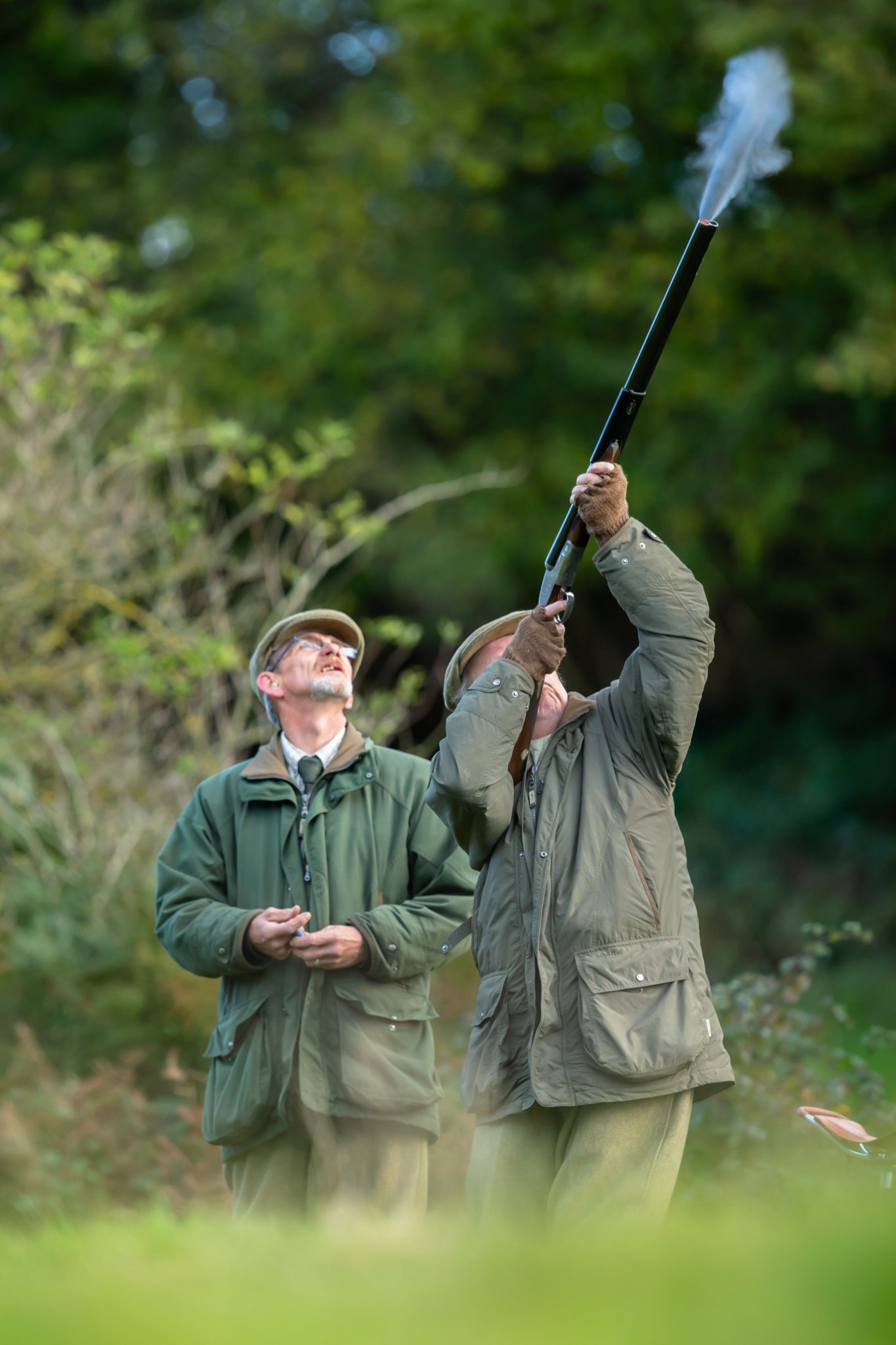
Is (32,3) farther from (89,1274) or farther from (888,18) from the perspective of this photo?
(89,1274)

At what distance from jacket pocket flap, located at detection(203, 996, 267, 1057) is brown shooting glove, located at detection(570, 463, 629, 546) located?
1.75 meters

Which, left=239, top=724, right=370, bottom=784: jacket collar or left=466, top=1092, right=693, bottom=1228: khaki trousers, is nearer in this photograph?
left=466, top=1092, right=693, bottom=1228: khaki trousers

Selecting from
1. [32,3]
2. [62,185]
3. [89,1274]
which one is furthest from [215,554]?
[32,3]

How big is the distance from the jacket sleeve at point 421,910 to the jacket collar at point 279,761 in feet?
0.76

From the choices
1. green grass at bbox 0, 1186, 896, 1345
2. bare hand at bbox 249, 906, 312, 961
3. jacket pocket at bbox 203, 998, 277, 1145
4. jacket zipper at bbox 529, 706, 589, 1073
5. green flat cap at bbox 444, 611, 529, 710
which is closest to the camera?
green grass at bbox 0, 1186, 896, 1345

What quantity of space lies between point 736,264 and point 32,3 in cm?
915

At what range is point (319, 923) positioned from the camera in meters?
4.64

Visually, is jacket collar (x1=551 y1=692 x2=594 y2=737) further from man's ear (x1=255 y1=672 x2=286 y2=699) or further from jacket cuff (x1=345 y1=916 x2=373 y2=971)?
man's ear (x1=255 y1=672 x2=286 y2=699)

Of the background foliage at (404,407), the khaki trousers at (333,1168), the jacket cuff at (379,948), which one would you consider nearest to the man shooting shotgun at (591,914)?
the jacket cuff at (379,948)

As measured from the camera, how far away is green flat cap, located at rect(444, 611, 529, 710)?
4.27m

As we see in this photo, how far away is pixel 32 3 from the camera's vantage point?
17281 mm

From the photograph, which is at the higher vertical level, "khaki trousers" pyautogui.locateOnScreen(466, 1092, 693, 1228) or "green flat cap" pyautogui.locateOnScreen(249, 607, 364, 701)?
"green flat cap" pyautogui.locateOnScreen(249, 607, 364, 701)

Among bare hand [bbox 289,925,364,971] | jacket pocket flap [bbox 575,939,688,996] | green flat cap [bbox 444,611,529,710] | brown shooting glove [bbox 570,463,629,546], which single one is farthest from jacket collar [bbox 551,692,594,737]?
bare hand [bbox 289,925,364,971]

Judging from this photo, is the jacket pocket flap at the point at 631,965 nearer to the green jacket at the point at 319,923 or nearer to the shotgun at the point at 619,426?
the shotgun at the point at 619,426
